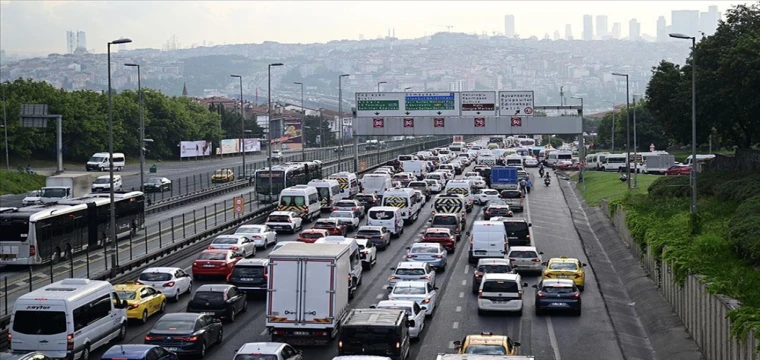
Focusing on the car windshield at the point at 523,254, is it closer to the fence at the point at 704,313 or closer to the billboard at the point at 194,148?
the fence at the point at 704,313

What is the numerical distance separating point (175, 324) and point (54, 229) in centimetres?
1745

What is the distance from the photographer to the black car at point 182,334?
87.2 ft

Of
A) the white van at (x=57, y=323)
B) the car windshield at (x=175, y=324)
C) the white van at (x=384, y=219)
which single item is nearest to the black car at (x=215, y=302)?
the car windshield at (x=175, y=324)

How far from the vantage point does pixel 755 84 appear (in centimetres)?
4866

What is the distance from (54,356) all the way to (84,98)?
97.3 m

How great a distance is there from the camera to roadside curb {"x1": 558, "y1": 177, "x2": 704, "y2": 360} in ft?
96.2

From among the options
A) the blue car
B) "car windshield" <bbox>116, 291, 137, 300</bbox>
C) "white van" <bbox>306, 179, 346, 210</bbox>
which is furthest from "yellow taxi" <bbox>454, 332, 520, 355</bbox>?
"white van" <bbox>306, 179, 346, 210</bbox>

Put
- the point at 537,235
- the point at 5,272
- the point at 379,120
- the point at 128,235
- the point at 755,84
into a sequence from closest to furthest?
1. the point at 5,272
2. the point at 755,84
3. the point at 128,235
4. the point at 537,235
5. the point at 379,120

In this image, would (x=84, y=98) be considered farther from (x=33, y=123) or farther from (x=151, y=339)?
(x=151, y=339)

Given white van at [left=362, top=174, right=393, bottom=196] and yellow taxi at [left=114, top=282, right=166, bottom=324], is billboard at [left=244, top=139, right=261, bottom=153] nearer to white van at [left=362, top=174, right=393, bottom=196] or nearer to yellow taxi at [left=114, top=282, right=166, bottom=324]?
white van at [left=362, top=174, right=393, bottom=196]

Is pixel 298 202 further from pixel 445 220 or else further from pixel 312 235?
pixel 312 235

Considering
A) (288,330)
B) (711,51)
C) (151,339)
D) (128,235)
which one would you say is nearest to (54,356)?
(151,339)

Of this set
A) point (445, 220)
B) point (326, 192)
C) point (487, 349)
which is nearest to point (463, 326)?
point (487, 349)

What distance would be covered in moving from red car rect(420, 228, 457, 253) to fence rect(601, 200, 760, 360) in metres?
12.2
